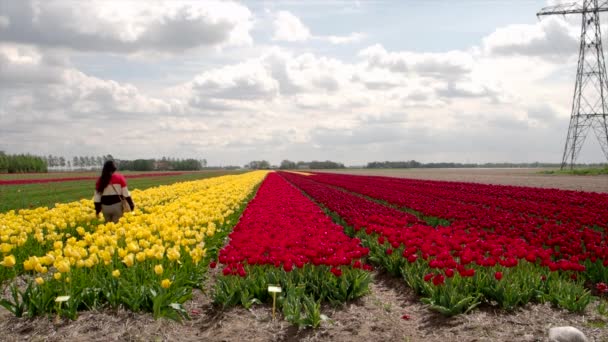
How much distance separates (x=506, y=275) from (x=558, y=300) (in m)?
0.73

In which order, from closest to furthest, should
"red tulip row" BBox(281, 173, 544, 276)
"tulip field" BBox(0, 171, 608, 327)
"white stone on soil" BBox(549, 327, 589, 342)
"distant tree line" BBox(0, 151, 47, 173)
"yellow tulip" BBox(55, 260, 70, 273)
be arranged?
1. "white stone on soil" BBox(549, 327, 589, 342)
2. "yellow tulip" BBox(55, 260, 70, 273)
3. "tulip field" BBox(0, 171, 608, 327)
4. "red tulip row" BBox(281, 173, 544, 276)
5. "distant tree line" BBox(0, 151, 47, 173)

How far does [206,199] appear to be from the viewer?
14.2 metres

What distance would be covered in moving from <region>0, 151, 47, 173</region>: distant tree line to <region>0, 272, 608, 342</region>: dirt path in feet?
436

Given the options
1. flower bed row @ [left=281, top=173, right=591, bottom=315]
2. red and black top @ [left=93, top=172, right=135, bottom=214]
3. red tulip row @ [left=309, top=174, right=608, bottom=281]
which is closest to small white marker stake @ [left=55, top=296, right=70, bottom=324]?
flower bed row @ [left=281, top=173, right=591, bottom=315]

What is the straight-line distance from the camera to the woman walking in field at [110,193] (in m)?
Answer: 10.6

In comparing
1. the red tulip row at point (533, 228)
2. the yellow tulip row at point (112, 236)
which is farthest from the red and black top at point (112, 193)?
the red tulip row at point (533, 228)

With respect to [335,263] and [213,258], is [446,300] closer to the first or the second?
[335,263]

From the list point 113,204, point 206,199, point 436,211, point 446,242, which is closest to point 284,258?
Result: point 446,242

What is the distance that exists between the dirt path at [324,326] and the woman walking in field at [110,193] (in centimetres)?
408

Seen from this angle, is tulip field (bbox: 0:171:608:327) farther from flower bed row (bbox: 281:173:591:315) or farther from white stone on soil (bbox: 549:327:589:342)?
white stone on soil (bbox: 549:327:589:342)

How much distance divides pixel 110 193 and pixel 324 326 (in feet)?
21.7

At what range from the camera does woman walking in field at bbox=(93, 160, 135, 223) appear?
10.6 m

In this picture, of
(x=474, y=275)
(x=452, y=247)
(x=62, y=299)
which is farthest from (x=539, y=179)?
(x=62, y=299)

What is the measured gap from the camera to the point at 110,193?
11.0 m
